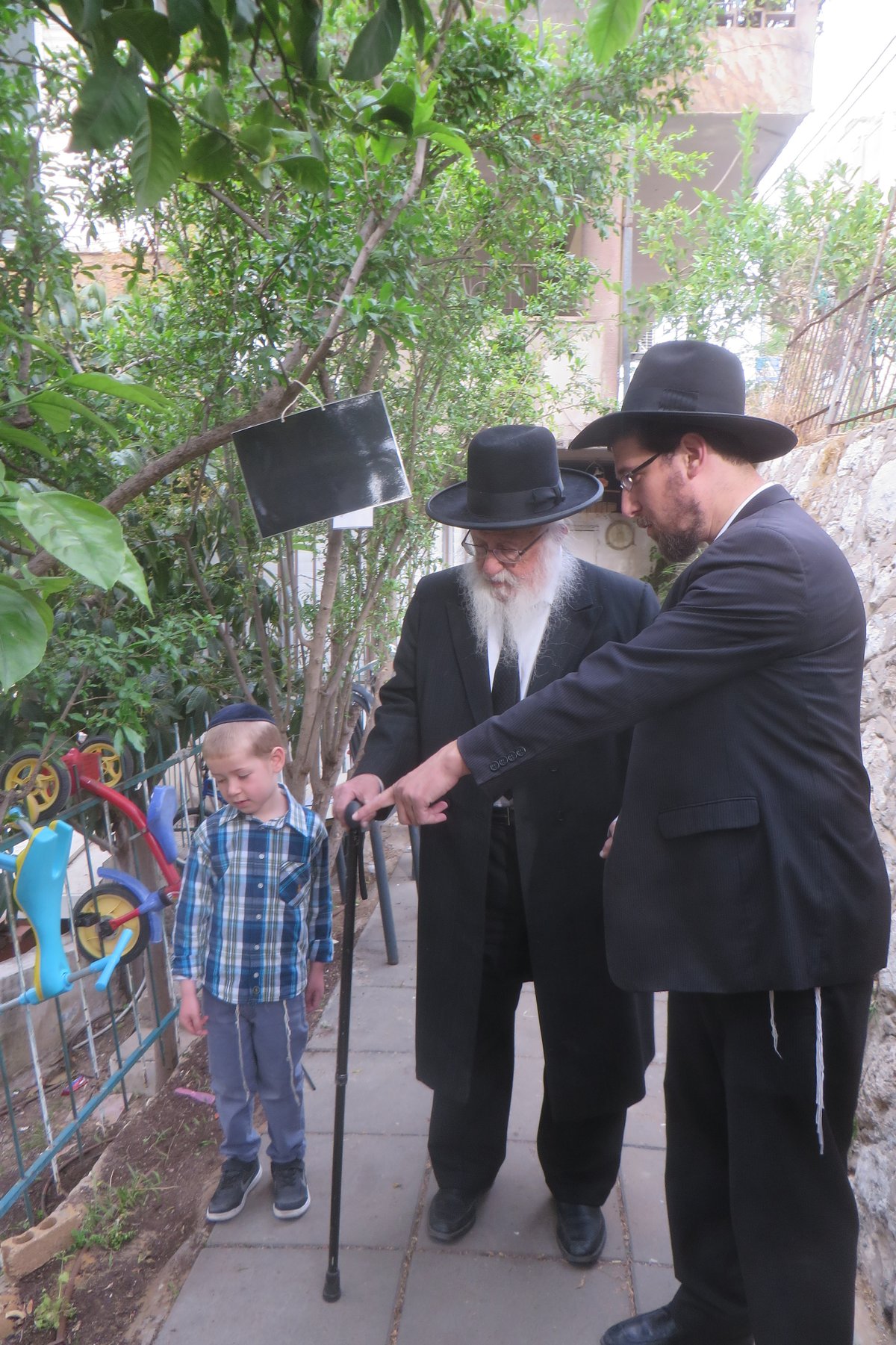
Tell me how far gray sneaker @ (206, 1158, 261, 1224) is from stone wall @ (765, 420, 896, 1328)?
67.7 inches

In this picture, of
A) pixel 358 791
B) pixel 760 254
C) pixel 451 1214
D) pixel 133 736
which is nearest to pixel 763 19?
pixel 760 254

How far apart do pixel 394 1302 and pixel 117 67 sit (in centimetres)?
268

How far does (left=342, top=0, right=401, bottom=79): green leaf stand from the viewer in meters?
1.44

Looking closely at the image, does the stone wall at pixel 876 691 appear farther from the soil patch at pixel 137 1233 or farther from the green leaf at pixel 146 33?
the green leaf at pixel 146 33

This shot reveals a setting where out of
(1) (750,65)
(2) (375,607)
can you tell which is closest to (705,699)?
(2) (375,607)

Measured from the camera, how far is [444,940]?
2.47 metres

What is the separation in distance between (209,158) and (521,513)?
1.10 m

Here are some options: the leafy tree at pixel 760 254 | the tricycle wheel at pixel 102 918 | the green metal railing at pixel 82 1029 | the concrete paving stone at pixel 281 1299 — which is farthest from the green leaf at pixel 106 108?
the leafy tree at pixel 760 254

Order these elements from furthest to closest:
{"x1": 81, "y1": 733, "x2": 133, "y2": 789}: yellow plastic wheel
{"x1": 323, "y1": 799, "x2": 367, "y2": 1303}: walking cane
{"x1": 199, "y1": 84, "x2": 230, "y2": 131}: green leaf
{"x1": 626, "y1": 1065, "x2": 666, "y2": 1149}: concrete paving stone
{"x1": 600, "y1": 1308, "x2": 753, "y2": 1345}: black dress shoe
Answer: {"x1": 626, "y1": 1065, "x2": 666, "y2": 1149}: concrete paving stone → {"x1": 81, "y1": 733, "x2": 133, "y2": 789}: yellow plastic wheel → {"x1": 323, "y1": 799, "x2": 367, "y2": 1303}: walking cane → {"x1": 600, "y1": 1308, "x2": 753, "y2": 1345}: black dress shoe → {"x1": 199, "y1": 84, "x2": 230, "y2": 131}: green leaf

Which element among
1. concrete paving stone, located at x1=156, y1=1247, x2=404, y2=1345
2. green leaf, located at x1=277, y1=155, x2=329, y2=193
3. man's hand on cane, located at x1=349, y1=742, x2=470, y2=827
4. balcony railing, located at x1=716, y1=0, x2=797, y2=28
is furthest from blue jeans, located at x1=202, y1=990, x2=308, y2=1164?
balcony railing, located at x1=716, y1=0, x2=797, y2=28

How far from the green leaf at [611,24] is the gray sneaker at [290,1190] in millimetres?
2778

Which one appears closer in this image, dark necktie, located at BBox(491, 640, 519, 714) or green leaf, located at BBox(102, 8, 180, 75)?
green leaf, located at BBox(102, 8, 180, 75)

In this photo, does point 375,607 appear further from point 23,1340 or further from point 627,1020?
point 23,1340

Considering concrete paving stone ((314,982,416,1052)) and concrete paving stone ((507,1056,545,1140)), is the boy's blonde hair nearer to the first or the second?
concrete paving stone ((507,1056,545,1140))
